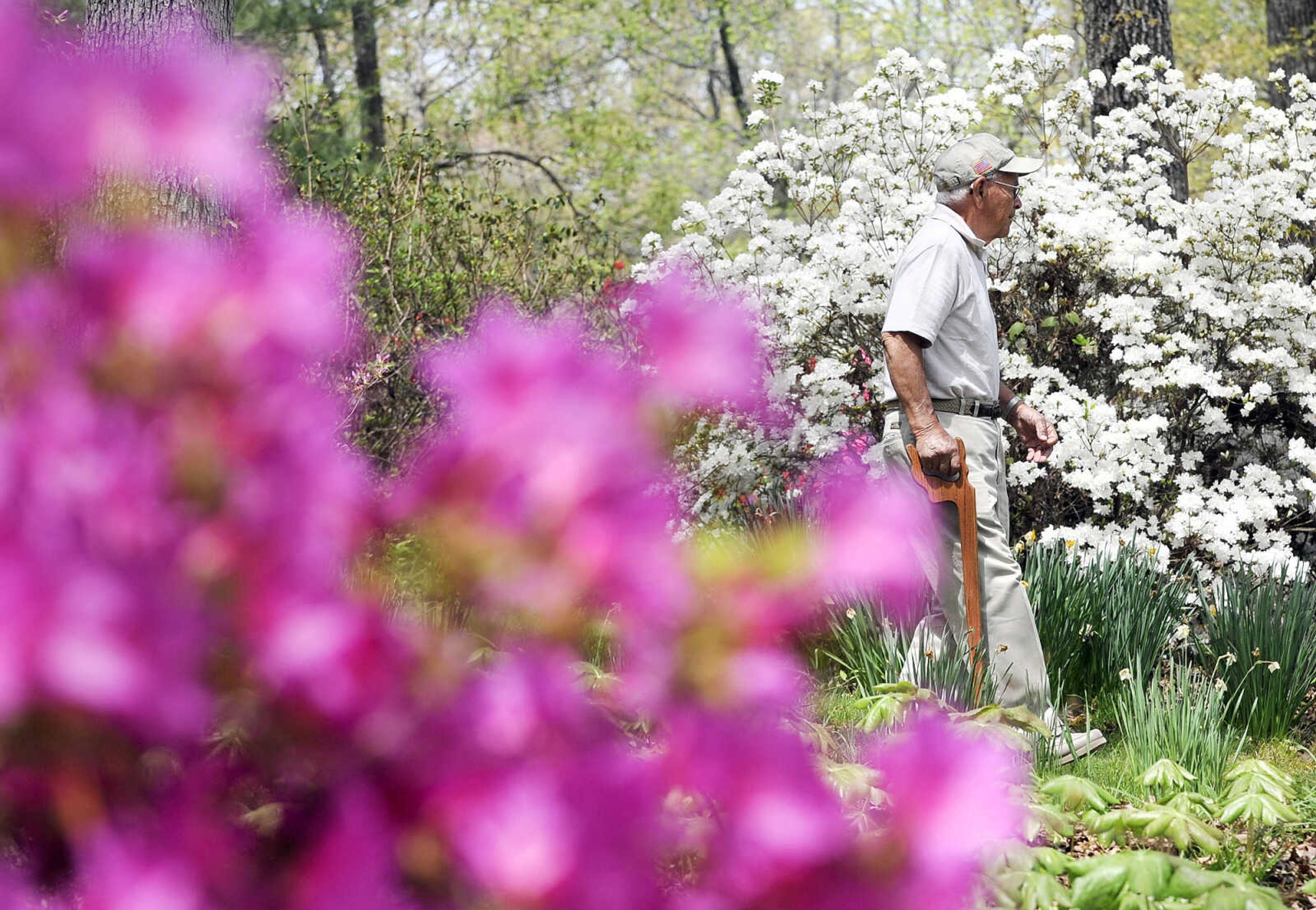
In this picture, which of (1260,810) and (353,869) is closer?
(353,869)

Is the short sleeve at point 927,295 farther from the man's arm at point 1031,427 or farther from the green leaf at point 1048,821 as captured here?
the green leaf at point 1048,821

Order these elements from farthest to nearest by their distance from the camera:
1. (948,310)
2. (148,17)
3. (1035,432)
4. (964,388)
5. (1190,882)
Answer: (148,17) → (1035,432) → (964,388) → (948,310) → (1190,882)

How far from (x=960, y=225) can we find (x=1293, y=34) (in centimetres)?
706

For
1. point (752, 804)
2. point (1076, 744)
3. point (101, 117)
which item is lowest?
point (1076, 744)

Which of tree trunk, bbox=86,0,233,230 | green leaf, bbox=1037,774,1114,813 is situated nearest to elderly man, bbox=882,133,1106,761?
green leaf, bbox=1037,774,1114,813

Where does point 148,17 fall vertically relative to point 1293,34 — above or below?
above

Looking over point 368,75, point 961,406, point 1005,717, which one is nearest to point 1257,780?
point 1005,717

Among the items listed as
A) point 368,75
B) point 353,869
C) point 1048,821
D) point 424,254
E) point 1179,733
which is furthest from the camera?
point 368,75

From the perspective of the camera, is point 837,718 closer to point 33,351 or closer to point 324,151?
point 33,351

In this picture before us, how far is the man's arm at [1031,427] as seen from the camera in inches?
173

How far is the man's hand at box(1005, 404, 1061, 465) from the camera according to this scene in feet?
14.4

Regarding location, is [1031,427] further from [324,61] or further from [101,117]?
[324,61]

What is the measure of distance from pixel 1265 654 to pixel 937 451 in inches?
50.2

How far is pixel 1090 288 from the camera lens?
5.76 metres
